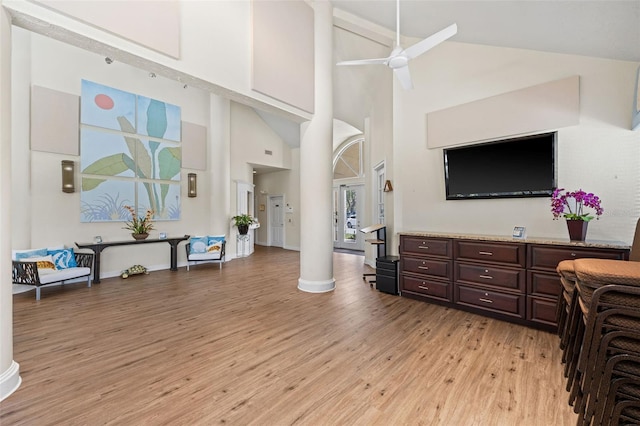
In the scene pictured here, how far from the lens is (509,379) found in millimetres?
2043

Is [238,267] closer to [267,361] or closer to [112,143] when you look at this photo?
[112,143]

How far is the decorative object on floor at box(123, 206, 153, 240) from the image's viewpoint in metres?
5.42

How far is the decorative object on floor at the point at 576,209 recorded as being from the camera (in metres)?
2.80

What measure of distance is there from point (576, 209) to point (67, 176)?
7.46 metres

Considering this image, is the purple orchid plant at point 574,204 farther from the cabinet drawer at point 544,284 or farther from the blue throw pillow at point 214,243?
the blue throw pillow at point 214,243

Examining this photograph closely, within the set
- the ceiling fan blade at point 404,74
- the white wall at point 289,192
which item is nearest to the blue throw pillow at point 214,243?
the white wall at point 289,192

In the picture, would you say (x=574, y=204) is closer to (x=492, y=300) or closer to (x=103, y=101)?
(x=492, y=300)

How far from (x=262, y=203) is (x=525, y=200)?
8732 mm

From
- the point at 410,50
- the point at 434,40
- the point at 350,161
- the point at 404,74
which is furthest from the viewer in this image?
the point at 350,161

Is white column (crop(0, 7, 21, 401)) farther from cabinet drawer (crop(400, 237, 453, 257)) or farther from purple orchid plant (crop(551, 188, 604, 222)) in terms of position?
purple orchid plant (crop(551, 188, 604, 222))

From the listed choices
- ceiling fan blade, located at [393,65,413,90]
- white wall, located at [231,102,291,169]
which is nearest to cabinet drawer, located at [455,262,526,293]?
ceiling fan blade, located at [393,65,413,90]

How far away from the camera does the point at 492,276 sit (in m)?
3.22

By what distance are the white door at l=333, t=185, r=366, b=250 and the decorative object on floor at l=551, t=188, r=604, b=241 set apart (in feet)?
19.5

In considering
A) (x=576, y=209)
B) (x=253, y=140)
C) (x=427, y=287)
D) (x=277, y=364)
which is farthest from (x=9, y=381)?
(x=253, y=140)
